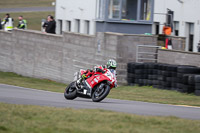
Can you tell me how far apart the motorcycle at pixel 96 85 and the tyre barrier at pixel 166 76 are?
4536 mm

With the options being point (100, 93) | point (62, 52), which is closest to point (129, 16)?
point (62, 52)

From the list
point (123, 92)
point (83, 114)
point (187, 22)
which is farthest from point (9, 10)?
point (83, 114)

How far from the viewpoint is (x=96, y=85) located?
14102 millimetres

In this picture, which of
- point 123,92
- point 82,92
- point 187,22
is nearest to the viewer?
point 82,92

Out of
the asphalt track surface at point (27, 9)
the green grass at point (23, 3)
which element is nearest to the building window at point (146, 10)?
the asphalt track surface at point (27, 9)

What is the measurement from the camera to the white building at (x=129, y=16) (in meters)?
24.6

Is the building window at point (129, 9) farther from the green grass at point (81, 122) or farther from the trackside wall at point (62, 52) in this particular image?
the green grass at point (81, 122)

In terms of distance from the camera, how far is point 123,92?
2009 cm

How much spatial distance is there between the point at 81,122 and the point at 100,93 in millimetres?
4677

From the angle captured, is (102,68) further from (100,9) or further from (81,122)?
(100,9)

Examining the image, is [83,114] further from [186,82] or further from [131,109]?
[186,82]

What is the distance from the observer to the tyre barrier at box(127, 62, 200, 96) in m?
17.9

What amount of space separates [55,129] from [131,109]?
4.04 metres

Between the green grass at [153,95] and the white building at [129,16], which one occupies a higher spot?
the white building at [129,16]
